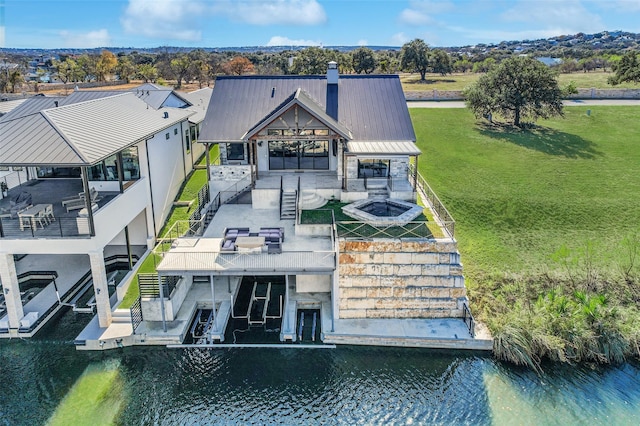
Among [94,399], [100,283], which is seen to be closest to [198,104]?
[100,283]

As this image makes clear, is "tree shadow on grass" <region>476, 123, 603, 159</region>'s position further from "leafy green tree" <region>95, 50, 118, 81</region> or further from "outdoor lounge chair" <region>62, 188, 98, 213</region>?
"leafy green tree" <region>95, 50, 118, 81</region>

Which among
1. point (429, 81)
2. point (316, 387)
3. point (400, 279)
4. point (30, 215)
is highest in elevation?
point (429, 81)

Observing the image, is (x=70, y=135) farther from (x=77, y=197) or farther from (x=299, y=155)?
(x=299, y=155)

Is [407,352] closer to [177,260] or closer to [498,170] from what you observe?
[177,260]

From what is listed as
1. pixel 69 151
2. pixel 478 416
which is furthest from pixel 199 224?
pixel 478 416

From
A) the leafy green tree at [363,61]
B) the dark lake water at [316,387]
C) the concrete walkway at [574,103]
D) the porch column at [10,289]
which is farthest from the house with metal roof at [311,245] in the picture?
the leafy green tree at [363,61]

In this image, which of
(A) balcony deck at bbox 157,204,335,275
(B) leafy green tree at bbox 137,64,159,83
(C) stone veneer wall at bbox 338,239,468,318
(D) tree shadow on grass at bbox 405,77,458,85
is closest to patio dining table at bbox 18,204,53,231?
(A) balcony deck at bbox 157,204,335,275

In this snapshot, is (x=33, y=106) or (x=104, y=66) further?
(x=104, y=66)
